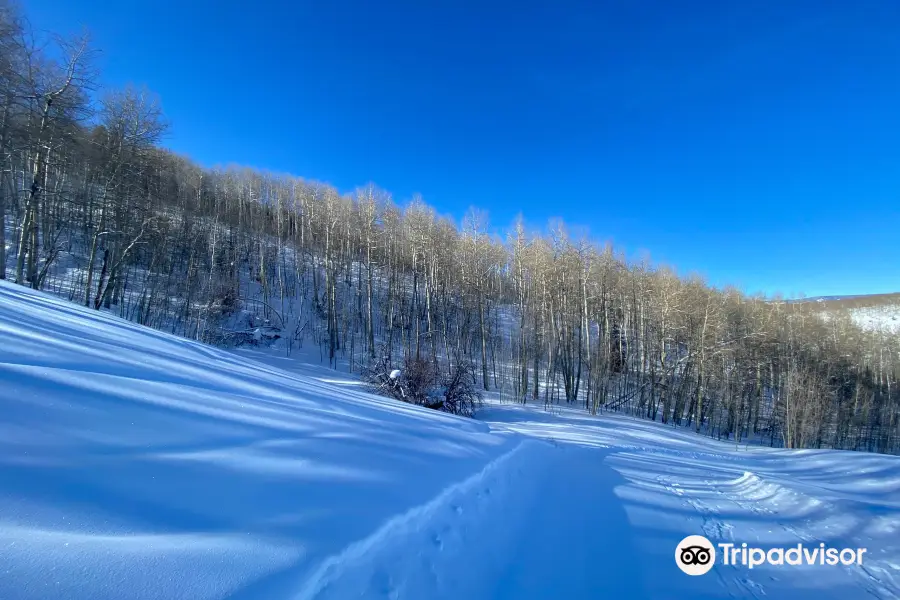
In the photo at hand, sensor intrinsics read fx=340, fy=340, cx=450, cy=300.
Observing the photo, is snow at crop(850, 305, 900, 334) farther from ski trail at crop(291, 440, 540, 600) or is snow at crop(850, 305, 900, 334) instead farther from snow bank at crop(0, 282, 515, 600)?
snow bank at crop(0, 282, 515, 600)

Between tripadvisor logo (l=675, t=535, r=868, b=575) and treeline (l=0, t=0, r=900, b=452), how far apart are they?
11.3m

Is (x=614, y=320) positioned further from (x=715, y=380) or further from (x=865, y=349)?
(x=865, y=349)

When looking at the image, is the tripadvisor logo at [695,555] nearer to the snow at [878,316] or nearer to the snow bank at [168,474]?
the snow bank at [168,474]

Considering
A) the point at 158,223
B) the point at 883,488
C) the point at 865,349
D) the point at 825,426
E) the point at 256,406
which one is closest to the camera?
the point at 256,406

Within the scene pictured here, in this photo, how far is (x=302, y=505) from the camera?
2549 mm

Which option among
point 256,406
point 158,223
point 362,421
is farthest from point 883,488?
point 158,223

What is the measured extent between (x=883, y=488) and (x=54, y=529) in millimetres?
11993

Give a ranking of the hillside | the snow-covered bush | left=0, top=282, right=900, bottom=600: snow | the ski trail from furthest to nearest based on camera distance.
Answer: the hillside, the snow-covered bush, the ski trail, left=0, top=282, right=900, bottom=600: snow

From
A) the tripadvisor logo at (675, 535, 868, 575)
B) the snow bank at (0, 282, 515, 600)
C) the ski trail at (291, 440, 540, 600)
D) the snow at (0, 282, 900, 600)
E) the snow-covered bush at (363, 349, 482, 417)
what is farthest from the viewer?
the snow-covered bush at (363, 349, 482, 417)

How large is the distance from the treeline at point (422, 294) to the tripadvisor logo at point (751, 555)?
37.0 ft

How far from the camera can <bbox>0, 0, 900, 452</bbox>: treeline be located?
13906mm

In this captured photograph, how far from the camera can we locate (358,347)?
24.2 m

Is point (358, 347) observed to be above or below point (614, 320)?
below

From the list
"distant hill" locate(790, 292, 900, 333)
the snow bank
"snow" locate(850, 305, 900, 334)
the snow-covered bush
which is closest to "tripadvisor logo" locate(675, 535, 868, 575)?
the snow bank
